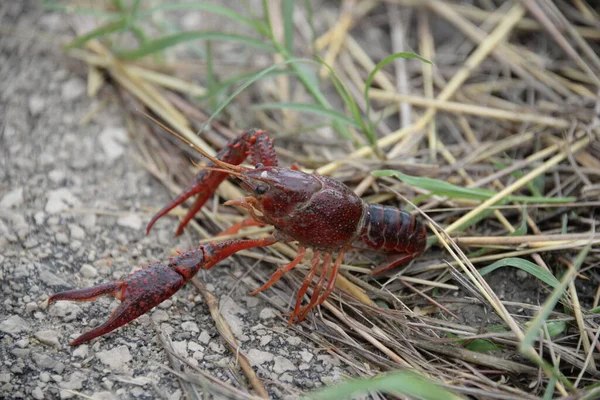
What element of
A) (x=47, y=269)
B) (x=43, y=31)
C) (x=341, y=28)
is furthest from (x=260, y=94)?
(x=47, y=269)

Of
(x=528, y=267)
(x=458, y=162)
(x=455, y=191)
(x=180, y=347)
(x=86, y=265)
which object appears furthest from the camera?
(x=458, y=162)

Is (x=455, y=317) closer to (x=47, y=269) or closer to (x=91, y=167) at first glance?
(x=47, y=269)

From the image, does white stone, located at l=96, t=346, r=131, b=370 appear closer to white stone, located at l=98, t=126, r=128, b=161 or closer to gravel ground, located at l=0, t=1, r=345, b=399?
gravel ground, located at l=0, t=1, r=345, b=399

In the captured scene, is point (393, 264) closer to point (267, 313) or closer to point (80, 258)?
point (267, 313)

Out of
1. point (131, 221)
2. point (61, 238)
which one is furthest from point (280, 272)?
point (61, 238)

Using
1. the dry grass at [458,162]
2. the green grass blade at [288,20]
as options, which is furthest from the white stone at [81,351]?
the green grass blade at [288,20]

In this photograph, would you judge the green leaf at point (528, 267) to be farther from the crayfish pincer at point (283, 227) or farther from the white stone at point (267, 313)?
the white stone at point (267, 313)
